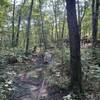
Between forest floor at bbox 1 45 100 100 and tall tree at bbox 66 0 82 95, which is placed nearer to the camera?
tall tree at bbox 66 0 82 95

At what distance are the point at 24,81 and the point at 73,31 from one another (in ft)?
15.0

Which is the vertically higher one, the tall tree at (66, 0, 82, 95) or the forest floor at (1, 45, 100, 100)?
the tall tree at (66, 0, 82, 95)

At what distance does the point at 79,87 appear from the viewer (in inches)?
326

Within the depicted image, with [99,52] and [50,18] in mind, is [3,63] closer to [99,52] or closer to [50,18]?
[99,52]

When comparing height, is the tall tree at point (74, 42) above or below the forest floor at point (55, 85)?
above

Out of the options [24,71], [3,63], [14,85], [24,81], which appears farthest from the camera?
[3,63]

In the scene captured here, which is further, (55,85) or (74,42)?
(55,85)

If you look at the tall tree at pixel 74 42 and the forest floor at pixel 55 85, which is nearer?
the tall tree at pixel 74 42

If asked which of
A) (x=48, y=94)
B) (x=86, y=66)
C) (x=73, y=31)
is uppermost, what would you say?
(x=73, y=31)

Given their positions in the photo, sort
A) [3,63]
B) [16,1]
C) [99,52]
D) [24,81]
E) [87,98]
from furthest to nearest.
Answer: [16,1]
[3,63]
[99,52]
[24,81]
[87,98]

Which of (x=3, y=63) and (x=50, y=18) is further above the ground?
(x=50, y=18)

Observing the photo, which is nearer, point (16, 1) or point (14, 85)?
point (14, 85)

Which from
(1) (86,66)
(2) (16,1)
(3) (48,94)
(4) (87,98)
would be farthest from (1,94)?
(2) (16,1)

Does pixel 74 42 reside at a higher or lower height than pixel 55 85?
higher
